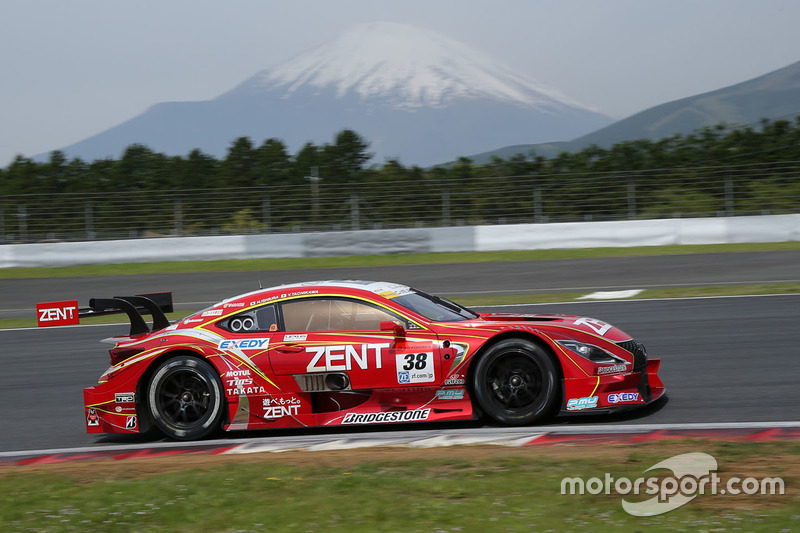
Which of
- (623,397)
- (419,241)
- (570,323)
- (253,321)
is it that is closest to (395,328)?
(253,321)

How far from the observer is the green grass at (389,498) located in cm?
429

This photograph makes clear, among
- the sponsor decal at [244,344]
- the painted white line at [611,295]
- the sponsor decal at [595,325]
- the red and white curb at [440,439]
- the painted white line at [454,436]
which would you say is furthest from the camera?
the painted white line at [611,295]

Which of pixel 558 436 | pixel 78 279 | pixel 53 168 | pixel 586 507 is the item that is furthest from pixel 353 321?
pixel 53 168

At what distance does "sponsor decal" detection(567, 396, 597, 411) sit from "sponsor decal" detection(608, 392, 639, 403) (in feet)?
0.45

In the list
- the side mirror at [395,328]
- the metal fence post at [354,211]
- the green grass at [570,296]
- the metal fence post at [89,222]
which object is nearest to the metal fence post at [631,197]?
the metal fence post at [354,211]

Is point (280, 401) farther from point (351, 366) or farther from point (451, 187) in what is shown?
point (451, 187)

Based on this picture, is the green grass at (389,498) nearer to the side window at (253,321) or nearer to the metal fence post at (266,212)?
the side window at (253,321)

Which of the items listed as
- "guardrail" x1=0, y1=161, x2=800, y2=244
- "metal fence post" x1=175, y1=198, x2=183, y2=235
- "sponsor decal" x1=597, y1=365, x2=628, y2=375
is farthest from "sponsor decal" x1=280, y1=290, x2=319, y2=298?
"metal fence post" x1=175, y1=198, x2=183, y2=235

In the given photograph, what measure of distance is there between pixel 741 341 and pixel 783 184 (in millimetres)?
17820

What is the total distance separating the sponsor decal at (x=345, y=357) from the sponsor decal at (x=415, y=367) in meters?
0.16

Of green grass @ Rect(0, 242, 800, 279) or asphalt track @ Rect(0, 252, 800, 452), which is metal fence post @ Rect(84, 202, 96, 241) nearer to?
green grass @ Rect(0, 242, 800, 279)

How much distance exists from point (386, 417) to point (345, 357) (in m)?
0.57

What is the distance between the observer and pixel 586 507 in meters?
4.47

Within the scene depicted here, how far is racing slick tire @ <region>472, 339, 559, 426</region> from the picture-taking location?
6559 mm
